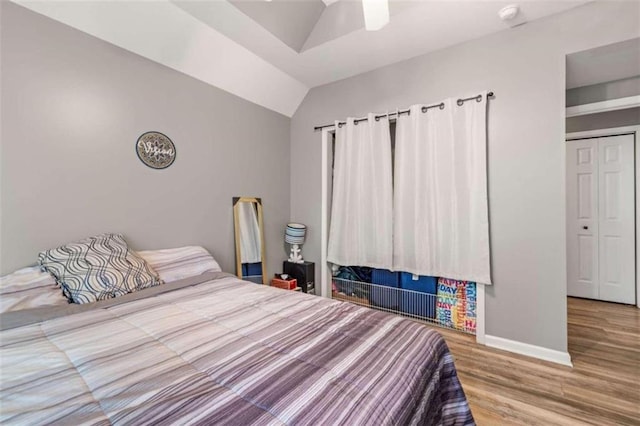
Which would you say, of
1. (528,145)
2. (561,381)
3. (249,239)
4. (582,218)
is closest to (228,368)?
(249,239)

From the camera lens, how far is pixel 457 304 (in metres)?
2.56

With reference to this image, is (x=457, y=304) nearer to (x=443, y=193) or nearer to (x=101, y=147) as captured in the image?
(x=443, y=193)

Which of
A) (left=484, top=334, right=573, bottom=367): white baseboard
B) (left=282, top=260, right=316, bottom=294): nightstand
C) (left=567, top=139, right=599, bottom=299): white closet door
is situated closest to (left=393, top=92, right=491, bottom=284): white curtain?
(left=484, top=334, right=573, bottom=367): white baseboard

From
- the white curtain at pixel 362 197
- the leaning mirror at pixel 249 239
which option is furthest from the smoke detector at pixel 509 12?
the leaning mirror at pixel 249 239

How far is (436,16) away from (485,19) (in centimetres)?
42

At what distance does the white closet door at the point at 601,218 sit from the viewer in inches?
123

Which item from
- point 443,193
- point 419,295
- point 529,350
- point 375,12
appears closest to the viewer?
point 375,12

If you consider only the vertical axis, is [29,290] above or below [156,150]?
below

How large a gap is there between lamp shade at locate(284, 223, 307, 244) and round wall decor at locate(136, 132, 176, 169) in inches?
60.6

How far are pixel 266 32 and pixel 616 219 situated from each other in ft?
14.6

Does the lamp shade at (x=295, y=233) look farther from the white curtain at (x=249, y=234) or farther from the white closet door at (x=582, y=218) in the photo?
the white closet door at (x=582, y=218)

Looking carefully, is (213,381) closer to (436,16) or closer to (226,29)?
(226,29)

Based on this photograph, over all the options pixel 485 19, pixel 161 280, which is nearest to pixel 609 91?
pixel 485 19

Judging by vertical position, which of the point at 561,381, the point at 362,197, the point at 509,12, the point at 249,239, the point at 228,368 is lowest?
the point at 561,381
